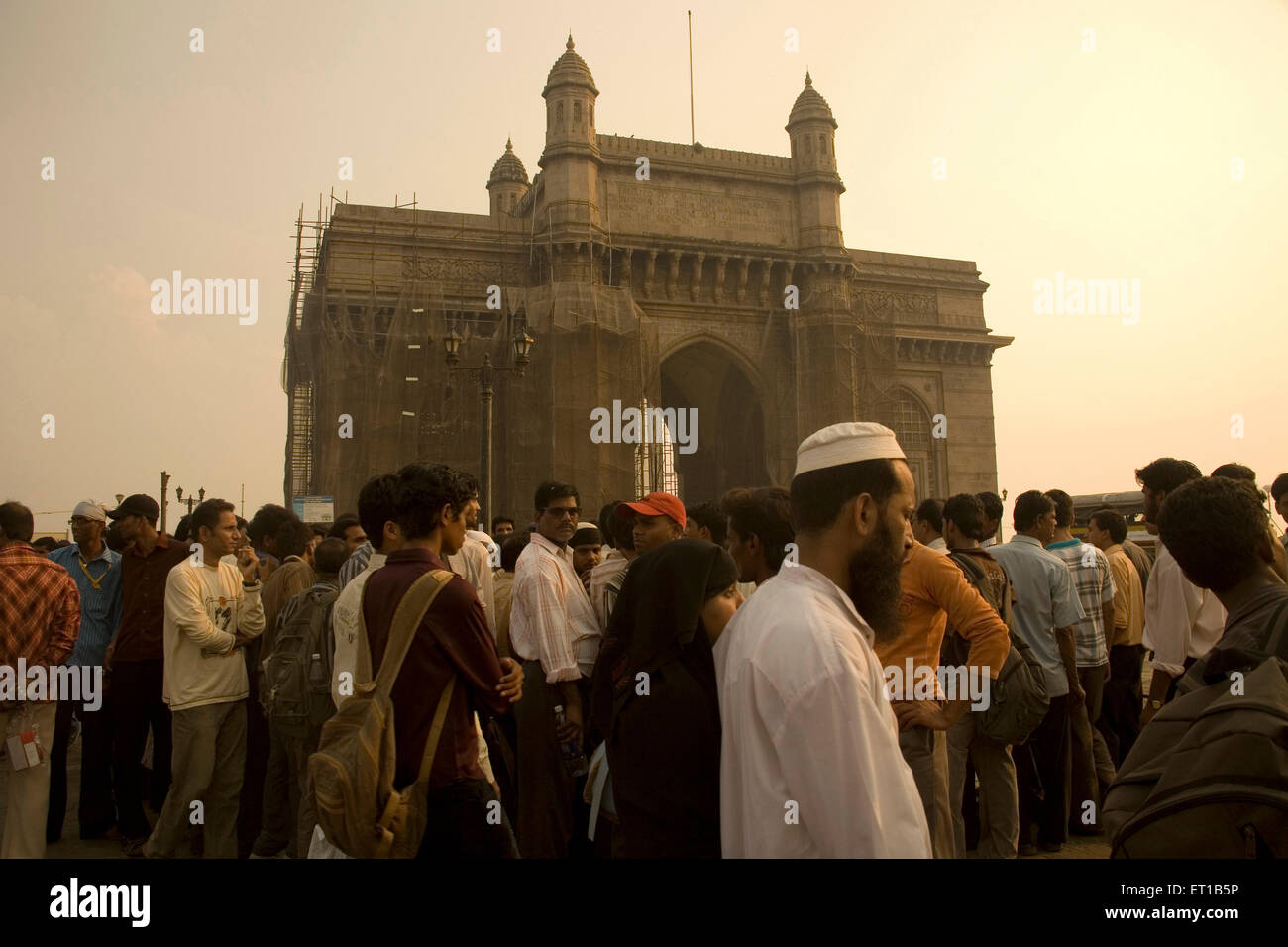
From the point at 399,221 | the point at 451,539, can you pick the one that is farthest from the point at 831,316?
the point at 451,539

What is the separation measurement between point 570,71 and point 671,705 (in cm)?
2428

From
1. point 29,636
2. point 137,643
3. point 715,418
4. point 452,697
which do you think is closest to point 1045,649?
point 452,697

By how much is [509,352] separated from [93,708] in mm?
16762

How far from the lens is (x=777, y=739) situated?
159cm

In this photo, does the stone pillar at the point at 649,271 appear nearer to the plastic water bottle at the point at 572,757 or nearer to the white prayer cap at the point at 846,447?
the plastic water bottle at the point at 572,757

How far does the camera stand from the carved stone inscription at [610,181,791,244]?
25000 millimetres

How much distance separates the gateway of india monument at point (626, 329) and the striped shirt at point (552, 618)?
1474 centimetres

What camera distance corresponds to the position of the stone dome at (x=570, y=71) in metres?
24.0

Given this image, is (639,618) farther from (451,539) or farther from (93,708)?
(93,708)

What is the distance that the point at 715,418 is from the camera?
1139 inches

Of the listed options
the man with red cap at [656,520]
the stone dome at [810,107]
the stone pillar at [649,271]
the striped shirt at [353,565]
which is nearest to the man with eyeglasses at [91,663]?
the striped shirt at [353,565]

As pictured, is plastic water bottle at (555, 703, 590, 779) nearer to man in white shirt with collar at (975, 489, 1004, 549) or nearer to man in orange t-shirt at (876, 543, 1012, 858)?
man in orange t-shirt at (876, 543, 1012, 858)

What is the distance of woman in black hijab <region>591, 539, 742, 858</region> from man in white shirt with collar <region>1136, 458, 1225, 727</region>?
8.65ft
